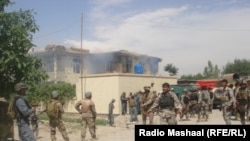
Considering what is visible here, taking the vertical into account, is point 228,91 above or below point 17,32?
below

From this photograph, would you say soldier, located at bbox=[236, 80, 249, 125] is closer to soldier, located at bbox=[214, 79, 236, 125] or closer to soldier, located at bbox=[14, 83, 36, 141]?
soldier, located at bbox=[214, 79, 236, 125]

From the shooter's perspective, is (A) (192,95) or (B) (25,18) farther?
(A) (192,95)

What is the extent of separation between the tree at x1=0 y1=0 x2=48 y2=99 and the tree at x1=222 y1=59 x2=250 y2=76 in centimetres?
4559

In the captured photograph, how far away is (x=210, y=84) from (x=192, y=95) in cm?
1462

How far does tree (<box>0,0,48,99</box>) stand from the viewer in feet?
40.4

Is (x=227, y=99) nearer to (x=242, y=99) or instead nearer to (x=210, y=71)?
(x=242, y=99)

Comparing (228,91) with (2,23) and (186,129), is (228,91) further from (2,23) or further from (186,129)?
(2,23)

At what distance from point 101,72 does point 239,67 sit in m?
22.9

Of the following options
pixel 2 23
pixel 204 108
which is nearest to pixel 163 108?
pixel 2 23

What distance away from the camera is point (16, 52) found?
12461 millimetres

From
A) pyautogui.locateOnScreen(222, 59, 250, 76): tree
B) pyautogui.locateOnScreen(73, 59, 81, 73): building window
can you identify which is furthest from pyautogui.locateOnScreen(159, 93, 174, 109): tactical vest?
pyautogui.locateOnScreen(222, 59, 250, 76): tree

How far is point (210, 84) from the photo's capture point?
33.4 m

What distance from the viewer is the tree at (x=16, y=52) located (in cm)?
1231

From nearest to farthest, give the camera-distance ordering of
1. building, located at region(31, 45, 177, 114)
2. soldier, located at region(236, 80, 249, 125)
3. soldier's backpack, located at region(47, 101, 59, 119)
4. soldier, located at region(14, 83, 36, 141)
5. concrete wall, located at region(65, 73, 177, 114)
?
soldier, located at region(14, 83, 36, 141), soldier's backpack, located at region(47, 101, 59, 119), soldier, located at region(236, 80, 249, 125), concrete wall, located at region(65, 73, 177, 114), building, located at region(31, 45, 177, 114)
